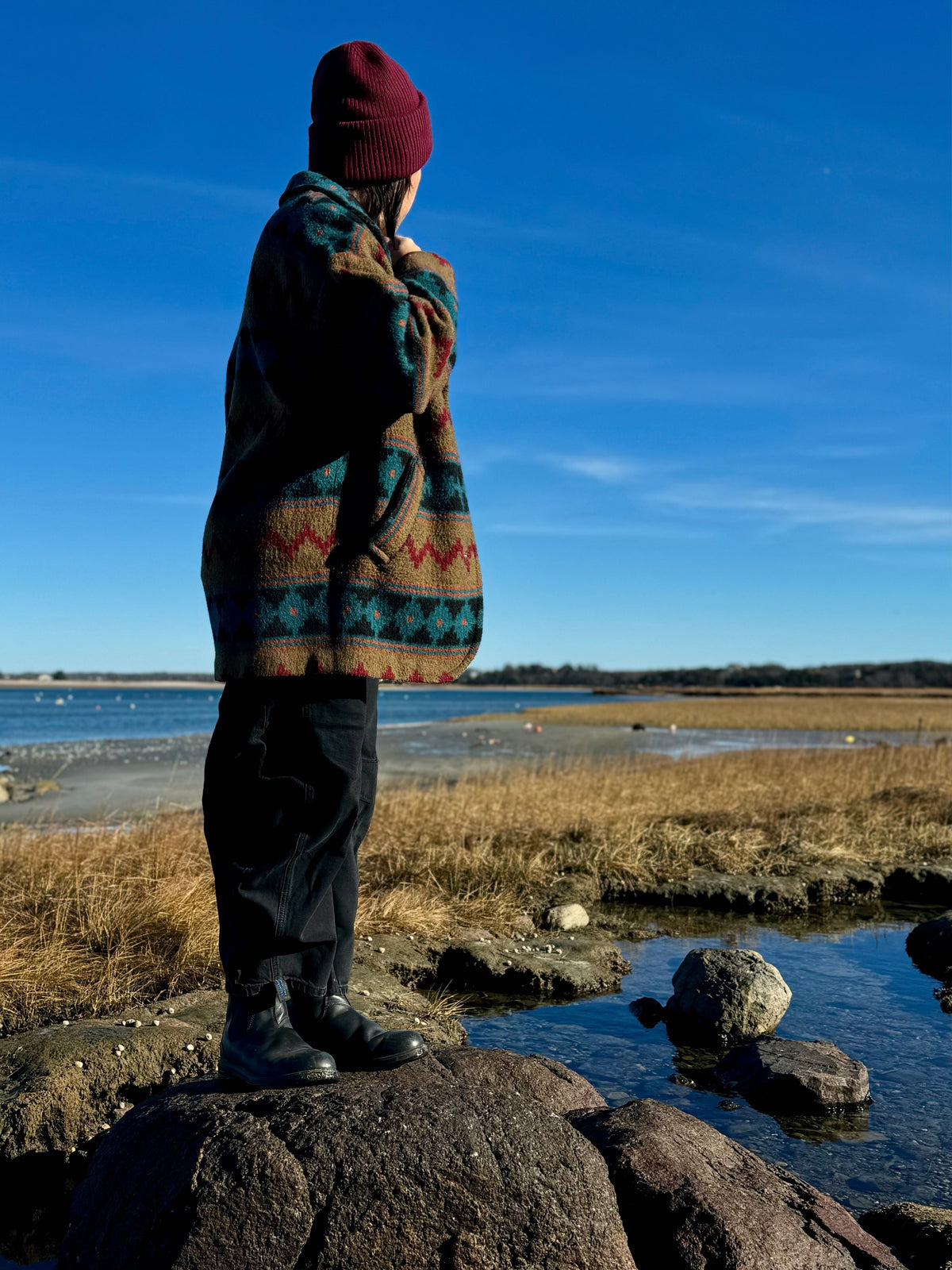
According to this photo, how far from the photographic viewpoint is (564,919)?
5.85 meters

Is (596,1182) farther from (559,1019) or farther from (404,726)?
(404,726)

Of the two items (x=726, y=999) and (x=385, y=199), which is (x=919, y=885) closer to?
(x=726, y=999)

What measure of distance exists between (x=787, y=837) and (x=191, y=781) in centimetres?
1009

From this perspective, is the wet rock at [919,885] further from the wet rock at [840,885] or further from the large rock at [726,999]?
the large rock at [726,999]

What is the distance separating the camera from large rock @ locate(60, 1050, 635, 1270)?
203 cm

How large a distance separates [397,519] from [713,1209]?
5.85ft

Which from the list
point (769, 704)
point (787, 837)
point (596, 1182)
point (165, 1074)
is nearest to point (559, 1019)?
point (165, 1074)

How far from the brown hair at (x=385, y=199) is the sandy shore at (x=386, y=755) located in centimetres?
664

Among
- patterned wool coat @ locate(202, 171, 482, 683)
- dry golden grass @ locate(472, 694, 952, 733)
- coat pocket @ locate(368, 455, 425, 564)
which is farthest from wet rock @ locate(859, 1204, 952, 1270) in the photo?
dry golden grass @ locate(472, 694, 952, 733)

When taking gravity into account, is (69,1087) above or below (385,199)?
below

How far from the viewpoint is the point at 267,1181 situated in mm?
2062

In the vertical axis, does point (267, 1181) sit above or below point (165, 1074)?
above

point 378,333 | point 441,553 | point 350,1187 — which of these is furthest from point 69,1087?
point 378,333

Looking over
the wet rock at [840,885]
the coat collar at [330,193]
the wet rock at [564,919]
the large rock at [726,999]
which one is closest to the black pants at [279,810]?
the coat collar at [330,193]
